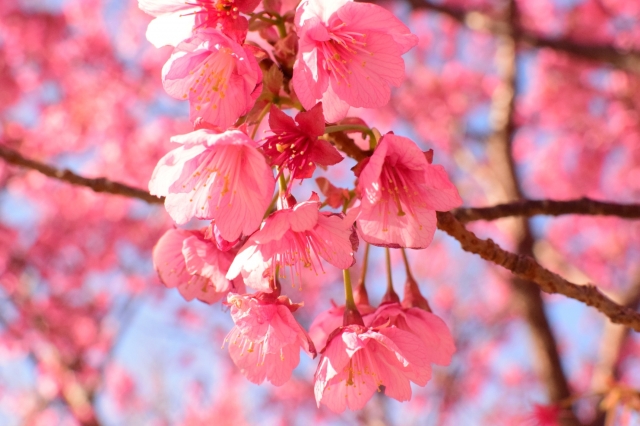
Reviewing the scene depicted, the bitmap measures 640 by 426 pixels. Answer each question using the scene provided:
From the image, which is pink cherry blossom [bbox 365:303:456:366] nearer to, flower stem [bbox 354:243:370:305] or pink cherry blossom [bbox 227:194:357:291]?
flower stem [bbox 354:243:370:305]

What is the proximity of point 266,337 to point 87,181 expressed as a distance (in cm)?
86

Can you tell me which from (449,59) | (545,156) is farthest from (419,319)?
(545,156)

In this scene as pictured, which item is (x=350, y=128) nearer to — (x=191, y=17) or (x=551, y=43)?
(x=191, y=17)

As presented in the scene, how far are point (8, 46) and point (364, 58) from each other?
7899 millimetres

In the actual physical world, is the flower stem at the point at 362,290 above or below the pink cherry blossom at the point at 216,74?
below

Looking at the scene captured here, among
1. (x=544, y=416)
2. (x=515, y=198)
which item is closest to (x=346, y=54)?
(x=544, y=416)

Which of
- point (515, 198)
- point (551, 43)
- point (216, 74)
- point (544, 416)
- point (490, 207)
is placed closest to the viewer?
point (216, 74)

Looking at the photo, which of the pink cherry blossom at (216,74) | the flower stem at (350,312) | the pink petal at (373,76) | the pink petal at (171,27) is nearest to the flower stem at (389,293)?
the flower stem at (350,312)

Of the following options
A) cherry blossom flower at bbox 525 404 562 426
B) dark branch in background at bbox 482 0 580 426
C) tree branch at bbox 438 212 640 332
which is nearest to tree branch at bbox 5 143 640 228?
tree branch at bbox 438 212 640 332

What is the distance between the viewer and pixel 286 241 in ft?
3.61

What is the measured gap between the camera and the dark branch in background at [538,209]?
5.03ft

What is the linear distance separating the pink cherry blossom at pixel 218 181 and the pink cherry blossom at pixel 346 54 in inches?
6.8

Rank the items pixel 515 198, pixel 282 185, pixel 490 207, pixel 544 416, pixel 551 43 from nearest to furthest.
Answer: pixel 282 185
pixel 490 207
pixel 544 416
pixel 551 43
pixel 515 198

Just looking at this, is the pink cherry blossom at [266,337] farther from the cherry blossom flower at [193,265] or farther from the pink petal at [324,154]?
the pink petal at [324,154]
